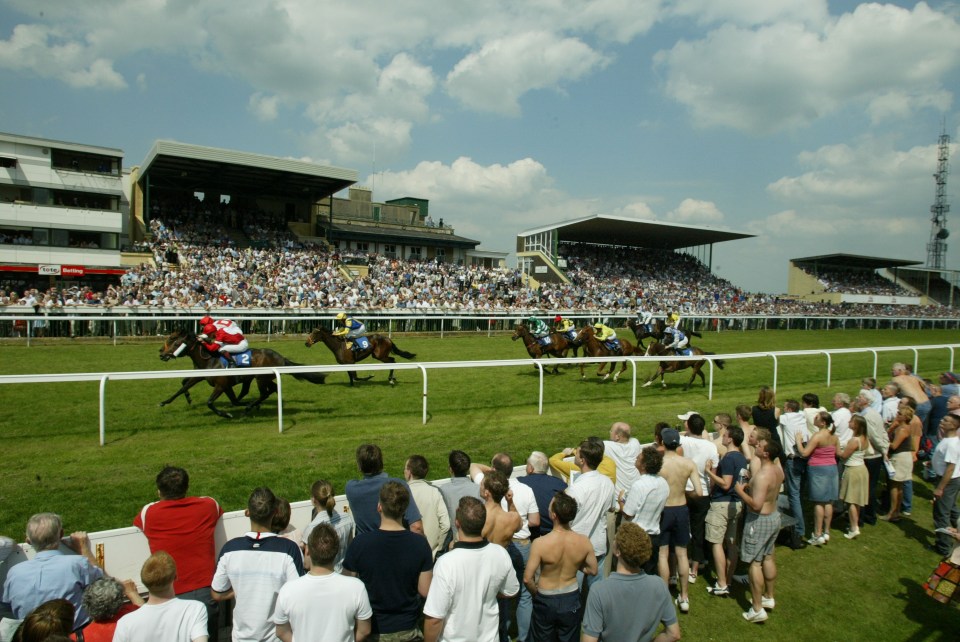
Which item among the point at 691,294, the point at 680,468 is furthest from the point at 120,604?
the point at 691,294

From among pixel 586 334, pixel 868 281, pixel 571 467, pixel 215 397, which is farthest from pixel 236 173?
pixel 868 281

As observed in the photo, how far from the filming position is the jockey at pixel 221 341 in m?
8.43

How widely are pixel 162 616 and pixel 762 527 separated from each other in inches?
144

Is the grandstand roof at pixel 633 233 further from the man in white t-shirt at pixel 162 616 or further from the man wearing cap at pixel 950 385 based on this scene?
the man in white t-shirt at pixel 162 616

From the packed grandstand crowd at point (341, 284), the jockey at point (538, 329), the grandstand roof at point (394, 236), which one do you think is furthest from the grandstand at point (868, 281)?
the jockey at point (538, 329)

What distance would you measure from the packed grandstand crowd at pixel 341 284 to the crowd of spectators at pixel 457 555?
15778mm

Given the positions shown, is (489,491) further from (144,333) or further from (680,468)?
(144,333)

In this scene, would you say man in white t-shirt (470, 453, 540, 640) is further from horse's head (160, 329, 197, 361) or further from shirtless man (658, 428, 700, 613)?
horse's head (160, 329, 197, 361)

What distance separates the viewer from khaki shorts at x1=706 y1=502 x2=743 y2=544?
4316mm

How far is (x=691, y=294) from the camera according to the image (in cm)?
3625

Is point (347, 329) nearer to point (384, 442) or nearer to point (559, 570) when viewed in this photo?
point (384, 442)

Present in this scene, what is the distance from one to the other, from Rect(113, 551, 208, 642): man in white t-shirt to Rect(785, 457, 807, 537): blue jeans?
4.86 meters

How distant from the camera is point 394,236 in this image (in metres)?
35.2

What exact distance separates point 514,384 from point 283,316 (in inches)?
387
